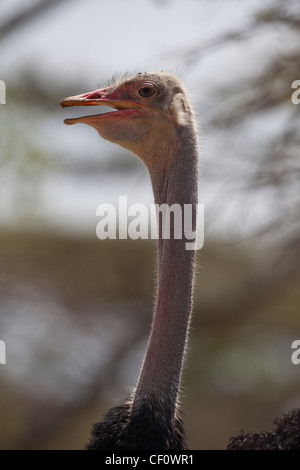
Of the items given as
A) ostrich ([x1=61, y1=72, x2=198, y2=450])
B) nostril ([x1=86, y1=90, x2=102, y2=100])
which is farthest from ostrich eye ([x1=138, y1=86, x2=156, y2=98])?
nostril ([x1=86, y1=90, x2=102, y2=100])

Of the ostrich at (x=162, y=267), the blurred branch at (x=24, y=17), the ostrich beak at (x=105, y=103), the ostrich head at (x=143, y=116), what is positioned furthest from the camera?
the blurred branch at (x=24, y=17)

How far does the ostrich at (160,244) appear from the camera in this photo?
3.79 metres

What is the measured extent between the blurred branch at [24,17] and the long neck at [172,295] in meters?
2.23

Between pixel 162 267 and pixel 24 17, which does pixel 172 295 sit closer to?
pixel 162 267

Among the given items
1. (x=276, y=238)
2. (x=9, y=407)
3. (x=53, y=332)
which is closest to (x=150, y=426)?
(x=276, y=238)

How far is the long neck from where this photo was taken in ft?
12.5

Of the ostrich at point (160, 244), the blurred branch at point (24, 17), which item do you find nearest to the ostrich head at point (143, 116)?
→ the ostrich at point (160, 244)

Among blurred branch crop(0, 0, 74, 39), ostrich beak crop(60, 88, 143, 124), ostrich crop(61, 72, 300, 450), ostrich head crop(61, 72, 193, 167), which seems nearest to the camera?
ostrich crop(61, 72, 300, 450)

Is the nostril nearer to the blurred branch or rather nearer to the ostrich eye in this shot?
the ostrich eye

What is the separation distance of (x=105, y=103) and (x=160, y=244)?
55cm

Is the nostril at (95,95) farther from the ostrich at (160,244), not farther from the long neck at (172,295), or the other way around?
the long neck at (172,295)

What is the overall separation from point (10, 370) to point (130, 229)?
332cm

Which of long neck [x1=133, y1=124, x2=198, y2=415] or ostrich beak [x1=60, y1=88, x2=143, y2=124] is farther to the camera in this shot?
ostrich beak [x1=60, y1=88, x2=143, y2=124]

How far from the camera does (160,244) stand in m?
4.05
